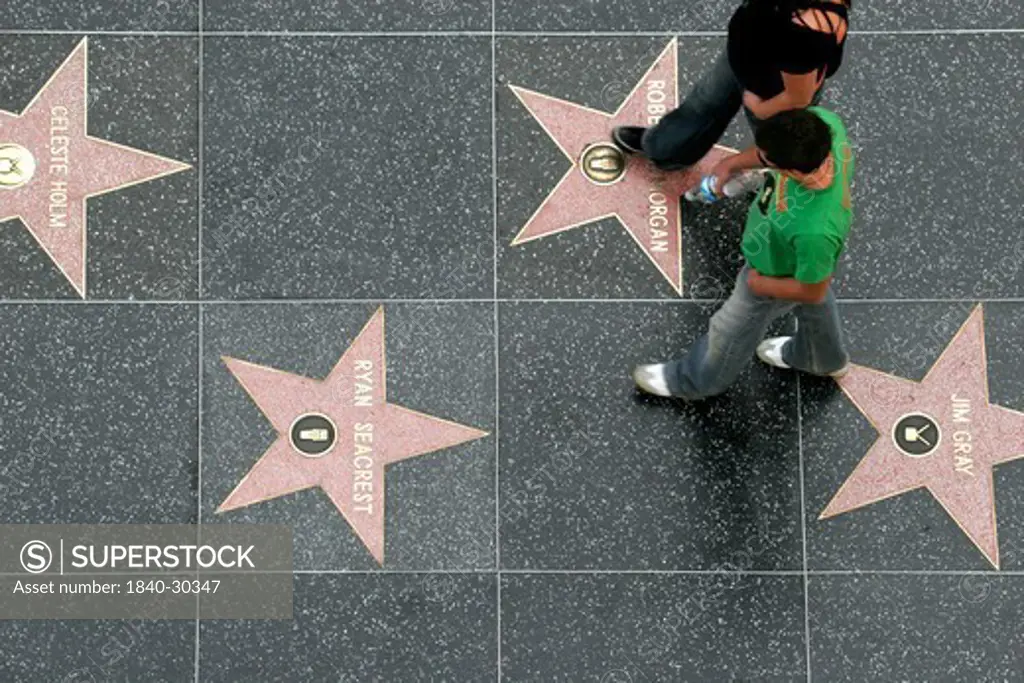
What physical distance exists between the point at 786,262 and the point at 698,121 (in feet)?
2.04

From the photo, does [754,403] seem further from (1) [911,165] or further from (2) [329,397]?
(2) [329,397]

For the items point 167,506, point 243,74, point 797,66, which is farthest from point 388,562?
point 797,66

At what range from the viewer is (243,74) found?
349 centimetres

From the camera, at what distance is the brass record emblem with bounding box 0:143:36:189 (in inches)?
136

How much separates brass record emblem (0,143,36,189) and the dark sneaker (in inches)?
63.0

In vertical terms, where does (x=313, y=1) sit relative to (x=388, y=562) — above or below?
above

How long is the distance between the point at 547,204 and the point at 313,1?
2.85 feet

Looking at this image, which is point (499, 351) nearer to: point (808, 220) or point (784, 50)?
point (808, 220)

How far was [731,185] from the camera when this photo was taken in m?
3.27

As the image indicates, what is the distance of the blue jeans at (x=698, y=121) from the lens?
10.4ft

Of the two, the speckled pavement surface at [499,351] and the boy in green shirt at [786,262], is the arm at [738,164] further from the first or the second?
the speckled pavement surface at [499,351]

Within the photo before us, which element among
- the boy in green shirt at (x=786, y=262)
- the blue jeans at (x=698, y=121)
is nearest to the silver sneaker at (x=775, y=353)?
the boy in green shirt at (x=786, y=262)
